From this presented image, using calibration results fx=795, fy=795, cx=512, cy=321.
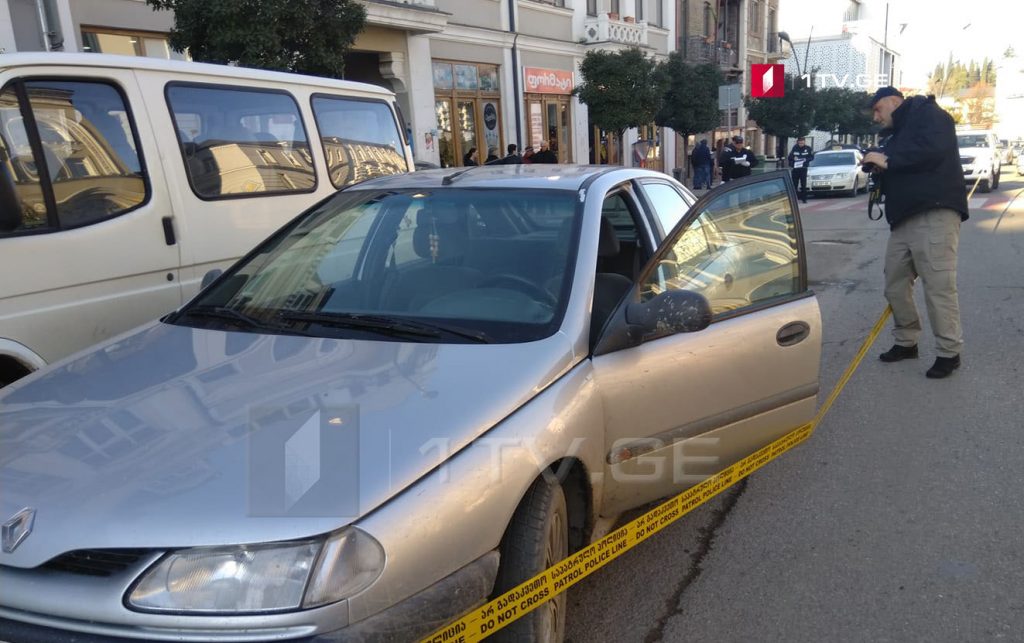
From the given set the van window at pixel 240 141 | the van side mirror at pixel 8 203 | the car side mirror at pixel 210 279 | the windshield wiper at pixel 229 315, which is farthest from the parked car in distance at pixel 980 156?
the van side mirror at pixel 8 203

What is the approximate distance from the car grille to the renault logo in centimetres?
8

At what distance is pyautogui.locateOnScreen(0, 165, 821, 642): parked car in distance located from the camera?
1766 mm

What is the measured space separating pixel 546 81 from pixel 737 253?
1961 centimetres

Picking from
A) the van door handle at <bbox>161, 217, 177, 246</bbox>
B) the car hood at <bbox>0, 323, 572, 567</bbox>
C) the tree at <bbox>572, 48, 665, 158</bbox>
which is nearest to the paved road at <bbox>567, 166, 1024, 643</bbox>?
the car hood at <bbox>0, 323, 572, 567</bbox>

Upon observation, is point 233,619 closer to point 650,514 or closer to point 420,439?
point 420,439

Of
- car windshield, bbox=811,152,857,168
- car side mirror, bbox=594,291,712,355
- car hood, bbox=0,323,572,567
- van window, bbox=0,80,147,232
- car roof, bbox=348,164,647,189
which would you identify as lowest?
car windshield, bbox=811,152,857,168

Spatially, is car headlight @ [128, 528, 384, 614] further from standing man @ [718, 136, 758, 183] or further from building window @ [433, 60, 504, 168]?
building window @ [433, 60, 504, 168]

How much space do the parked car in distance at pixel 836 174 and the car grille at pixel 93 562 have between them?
933 inches

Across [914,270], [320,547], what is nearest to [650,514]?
[320,547]

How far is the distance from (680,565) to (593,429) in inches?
40.7

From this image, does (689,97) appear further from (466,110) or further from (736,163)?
(466,110)

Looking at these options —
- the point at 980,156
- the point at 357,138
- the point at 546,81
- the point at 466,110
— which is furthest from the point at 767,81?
the point at 357,138

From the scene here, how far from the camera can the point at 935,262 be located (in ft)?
17.3

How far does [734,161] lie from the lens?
17.3 metres
